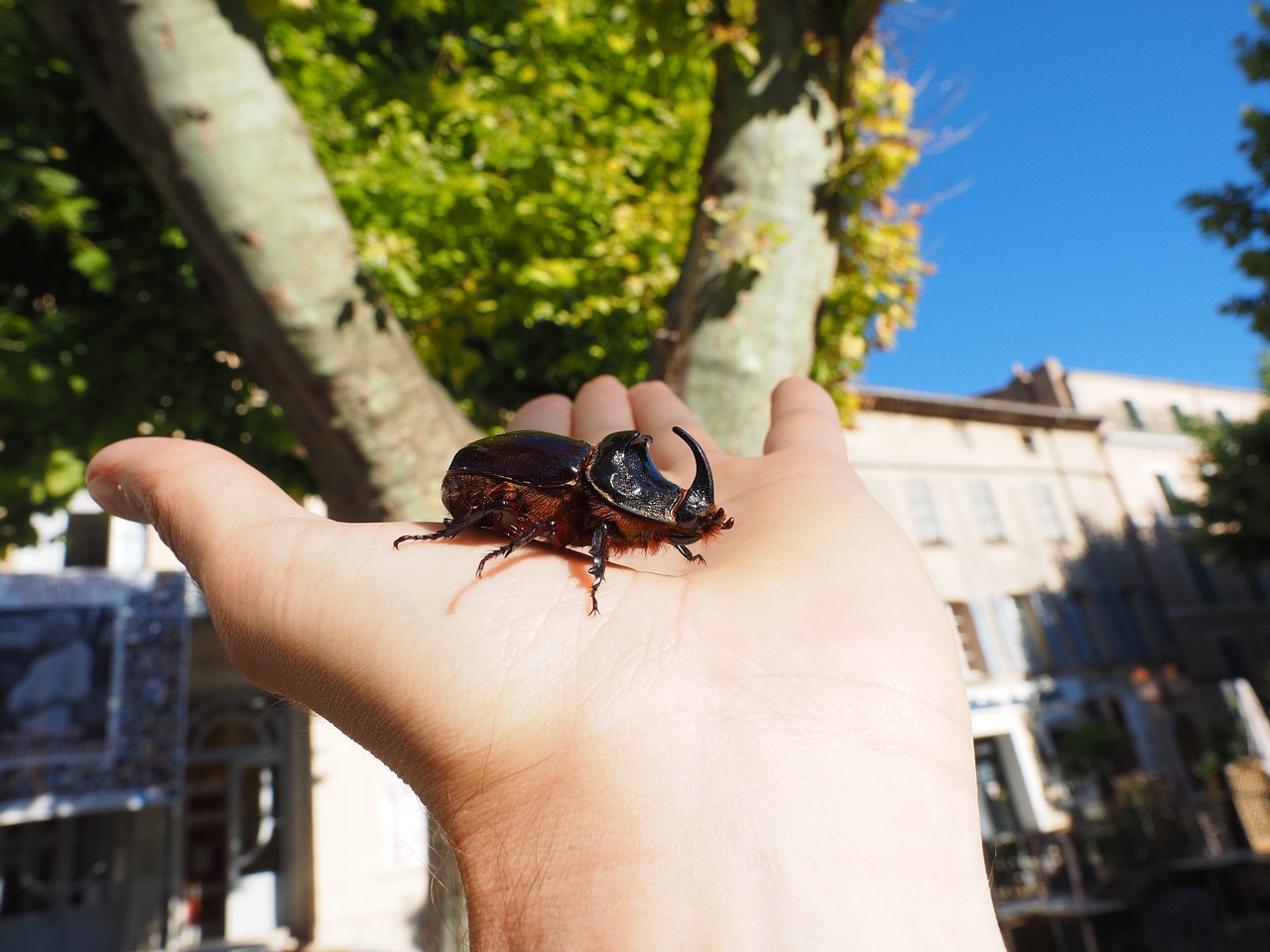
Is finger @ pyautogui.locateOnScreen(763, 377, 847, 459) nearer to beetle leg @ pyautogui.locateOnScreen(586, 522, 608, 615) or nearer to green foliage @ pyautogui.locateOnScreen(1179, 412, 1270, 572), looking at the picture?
beetle leg @ pyautogui.locateOnScreen(586, 522, 608, 615)

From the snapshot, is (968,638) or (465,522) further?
A: (968,638)

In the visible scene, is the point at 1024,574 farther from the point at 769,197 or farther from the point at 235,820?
the point at 769,197

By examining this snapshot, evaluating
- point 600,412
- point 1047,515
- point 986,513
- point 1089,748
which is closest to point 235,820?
point 600,412

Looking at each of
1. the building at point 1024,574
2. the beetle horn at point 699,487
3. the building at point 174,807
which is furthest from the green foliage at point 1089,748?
the beetle horn at point 699,487

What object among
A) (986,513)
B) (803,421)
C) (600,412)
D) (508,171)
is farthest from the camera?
(986,513)

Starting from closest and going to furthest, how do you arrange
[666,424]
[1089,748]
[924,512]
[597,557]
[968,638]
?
[597,557]
[666,424]
[1089,748]
[968,638]
[924,512]

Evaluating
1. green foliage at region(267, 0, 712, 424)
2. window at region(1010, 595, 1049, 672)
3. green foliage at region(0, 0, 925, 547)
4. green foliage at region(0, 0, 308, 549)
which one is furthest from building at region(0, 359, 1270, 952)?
green foliage at region(267, 0, 712, 424)

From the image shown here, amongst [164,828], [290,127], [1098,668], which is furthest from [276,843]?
[1098,668]
